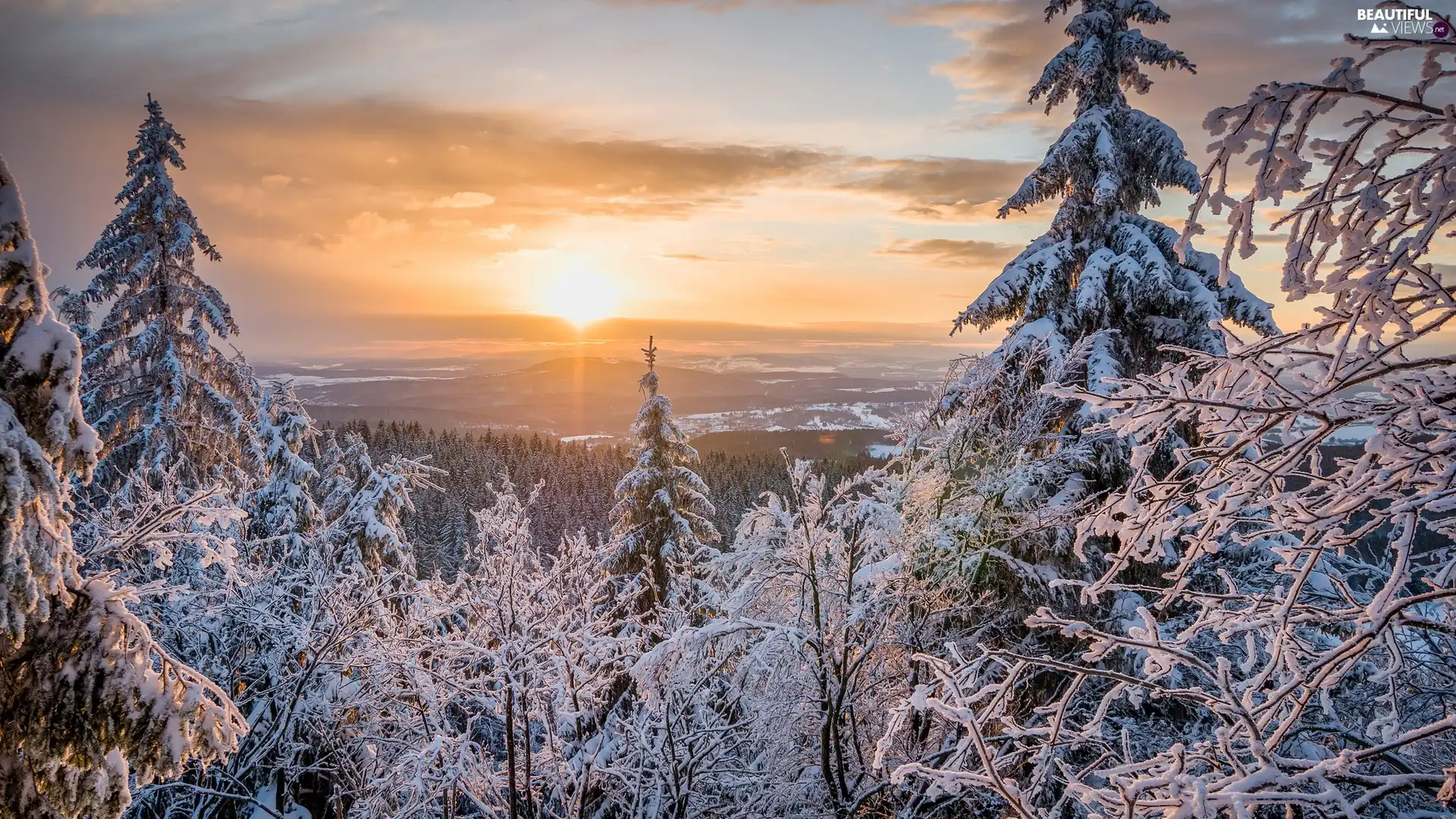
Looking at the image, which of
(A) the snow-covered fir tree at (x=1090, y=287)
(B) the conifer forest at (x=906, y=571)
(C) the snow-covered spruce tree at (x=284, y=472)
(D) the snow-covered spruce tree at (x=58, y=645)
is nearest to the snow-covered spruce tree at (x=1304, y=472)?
(B) the conifer forest at (x=906, y=571)

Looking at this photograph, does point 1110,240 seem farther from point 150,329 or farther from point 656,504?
point 150,329

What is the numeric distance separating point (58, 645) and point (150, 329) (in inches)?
485

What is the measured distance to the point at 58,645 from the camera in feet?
12.1

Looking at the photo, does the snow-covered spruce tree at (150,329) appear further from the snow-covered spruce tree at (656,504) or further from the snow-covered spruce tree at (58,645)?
the snow-covered spruce tree at (58,645)

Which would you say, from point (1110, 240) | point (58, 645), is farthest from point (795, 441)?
point (58, 645)

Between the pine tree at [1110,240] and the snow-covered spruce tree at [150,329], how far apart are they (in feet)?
48.4

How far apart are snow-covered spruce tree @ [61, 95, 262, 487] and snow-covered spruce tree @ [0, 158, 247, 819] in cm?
1113

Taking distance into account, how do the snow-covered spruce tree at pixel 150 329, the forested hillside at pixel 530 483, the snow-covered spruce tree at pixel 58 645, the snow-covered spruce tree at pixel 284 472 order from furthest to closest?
1. the forested hillside at pixel 530 483
2. the snow-covered spruce tree at pixel 284 472
3. the snow-covered spruce tree at pixel 150 329
4. the snow-covered spruce tree at pixel 58 645

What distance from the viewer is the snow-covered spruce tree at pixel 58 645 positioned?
3.42 m

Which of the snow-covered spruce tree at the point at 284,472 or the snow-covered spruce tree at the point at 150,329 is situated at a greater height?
the snow-covered spruce tree at the point at 150,329

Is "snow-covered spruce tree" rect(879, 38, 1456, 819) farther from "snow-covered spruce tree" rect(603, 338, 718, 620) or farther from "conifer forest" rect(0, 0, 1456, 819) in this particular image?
"snow-covered spruce tree" rect(603, 338, 718, 620)

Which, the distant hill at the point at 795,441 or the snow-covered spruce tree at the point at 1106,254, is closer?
the snow-covered spruce tree at the point at 1106,254

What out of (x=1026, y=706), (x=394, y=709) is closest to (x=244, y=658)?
(x=394, y=709)

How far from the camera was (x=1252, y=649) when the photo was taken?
257 cm
